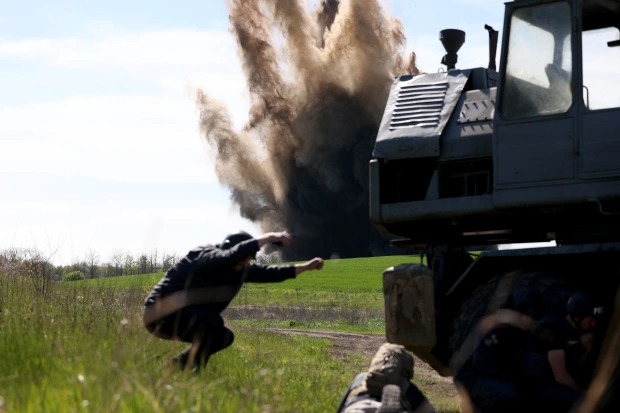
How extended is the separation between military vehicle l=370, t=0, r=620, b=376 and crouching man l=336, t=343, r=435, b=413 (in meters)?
1.55

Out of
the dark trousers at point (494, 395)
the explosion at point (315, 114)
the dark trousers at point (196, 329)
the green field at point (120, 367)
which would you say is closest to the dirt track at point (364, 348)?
the green field at point (120, 367)

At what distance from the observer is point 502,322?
7789mm

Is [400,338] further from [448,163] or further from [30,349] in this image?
[30,349]

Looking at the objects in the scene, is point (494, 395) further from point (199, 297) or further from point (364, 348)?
point (364, 348)

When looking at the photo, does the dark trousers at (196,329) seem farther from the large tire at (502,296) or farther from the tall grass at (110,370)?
the large tire at (502,296)

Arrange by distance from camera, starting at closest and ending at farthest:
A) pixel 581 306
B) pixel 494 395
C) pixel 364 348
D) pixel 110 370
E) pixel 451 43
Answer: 1. pixel 110 370
2. pixel 494 395
3. pixel 581 306
4. pixel 451 43
5. pixel 364 348

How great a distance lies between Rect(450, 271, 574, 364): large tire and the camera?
27.1 ft

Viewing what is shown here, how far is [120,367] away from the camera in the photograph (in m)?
6.79

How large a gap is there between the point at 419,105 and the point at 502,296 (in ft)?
7.05

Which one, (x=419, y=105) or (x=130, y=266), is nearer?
(x=419, y=105)

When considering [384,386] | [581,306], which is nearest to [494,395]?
[581,306]

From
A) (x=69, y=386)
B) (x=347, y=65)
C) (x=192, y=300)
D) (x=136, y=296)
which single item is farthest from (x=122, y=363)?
(x=347, y=65)

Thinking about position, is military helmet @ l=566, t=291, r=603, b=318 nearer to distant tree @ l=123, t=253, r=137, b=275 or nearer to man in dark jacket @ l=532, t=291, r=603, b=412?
man in dark jacket @ l=532, t=291, r=603, b=412

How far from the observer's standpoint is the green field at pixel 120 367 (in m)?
5.61
